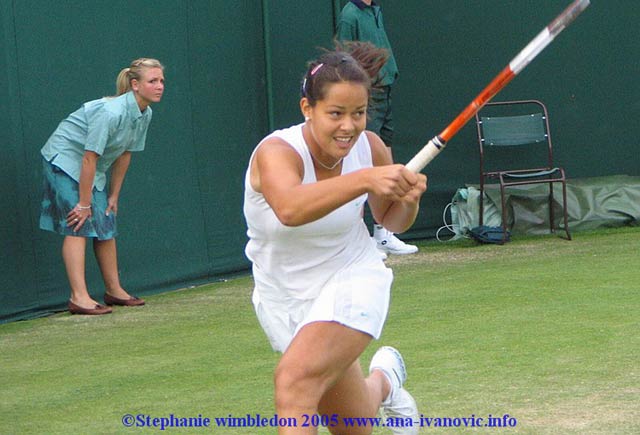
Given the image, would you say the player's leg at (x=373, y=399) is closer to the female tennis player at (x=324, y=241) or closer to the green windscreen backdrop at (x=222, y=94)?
the female tennis player at (x=324, y=241)

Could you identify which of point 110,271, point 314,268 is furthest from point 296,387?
point 110,271

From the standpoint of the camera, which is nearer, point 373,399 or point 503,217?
point 373,399

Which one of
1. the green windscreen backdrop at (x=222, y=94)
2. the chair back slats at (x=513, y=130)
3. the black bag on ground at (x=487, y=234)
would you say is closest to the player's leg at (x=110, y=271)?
the green windscreen backdrop at (x=222, y=94)

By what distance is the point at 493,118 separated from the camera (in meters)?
9.81

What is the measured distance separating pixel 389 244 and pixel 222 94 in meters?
1.80

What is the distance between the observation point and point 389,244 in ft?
30.2

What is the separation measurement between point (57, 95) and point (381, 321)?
14.4 feet

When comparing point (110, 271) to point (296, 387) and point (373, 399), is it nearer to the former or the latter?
point (373, 399)

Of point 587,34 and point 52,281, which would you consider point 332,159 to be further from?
point 587,34

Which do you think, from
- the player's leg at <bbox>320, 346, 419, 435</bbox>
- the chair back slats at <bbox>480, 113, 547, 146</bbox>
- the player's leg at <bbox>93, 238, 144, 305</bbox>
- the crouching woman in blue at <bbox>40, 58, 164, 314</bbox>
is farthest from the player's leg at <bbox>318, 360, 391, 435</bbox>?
the chair back slats at <bbox>480, 113, 547, 146</bbox>

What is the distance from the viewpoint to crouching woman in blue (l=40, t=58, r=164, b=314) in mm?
6949

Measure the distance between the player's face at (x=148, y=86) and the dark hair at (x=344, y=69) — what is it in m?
3.54

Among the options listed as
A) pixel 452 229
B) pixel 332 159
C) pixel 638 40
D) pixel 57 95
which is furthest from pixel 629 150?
pixel 332 159

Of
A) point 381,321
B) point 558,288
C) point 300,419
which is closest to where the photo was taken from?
point 300,419
